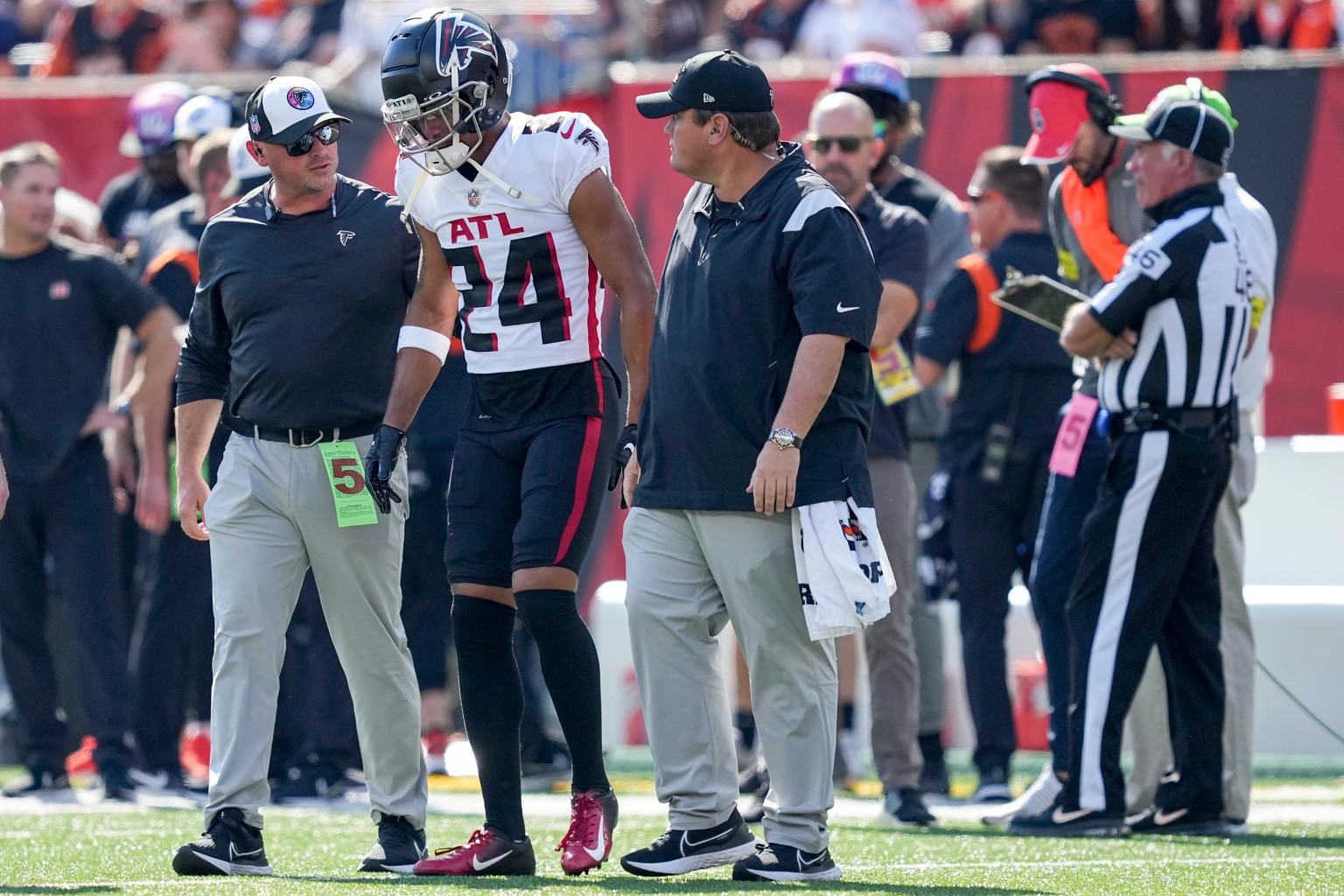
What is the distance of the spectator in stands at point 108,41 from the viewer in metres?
13.0

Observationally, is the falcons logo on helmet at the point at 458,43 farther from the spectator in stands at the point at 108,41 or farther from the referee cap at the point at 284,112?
the spectator in stands at the point at 108,41

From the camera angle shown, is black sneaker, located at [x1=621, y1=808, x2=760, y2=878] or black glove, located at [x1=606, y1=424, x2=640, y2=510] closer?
black sneaker, located at [x1=621, y1=808, x2=760, y2=878]

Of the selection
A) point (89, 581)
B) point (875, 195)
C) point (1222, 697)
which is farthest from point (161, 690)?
point (1222, 697)

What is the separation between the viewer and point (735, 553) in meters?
4.77

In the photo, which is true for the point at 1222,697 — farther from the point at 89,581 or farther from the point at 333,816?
the point at 89,581

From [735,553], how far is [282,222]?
1.54 metres

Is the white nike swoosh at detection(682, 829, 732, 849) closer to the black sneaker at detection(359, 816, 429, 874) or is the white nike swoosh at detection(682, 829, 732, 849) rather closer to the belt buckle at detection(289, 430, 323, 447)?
the black sneaker at detection(359, 816, 429, 874)

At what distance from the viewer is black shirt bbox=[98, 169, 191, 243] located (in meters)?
9.04

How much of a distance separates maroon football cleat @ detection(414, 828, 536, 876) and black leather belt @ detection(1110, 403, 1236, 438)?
7.43 feet

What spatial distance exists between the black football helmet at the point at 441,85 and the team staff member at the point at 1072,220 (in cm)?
233

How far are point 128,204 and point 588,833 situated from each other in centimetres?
543

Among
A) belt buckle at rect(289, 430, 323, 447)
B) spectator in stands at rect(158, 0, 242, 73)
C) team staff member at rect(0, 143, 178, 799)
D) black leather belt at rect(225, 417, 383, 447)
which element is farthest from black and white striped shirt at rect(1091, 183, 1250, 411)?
spectator in stands at rect(158, 0, 242, 73)

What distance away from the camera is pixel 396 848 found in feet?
17.1

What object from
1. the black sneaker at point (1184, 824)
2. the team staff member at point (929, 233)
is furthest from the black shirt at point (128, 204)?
the black sneaker at point (1184, 824)
